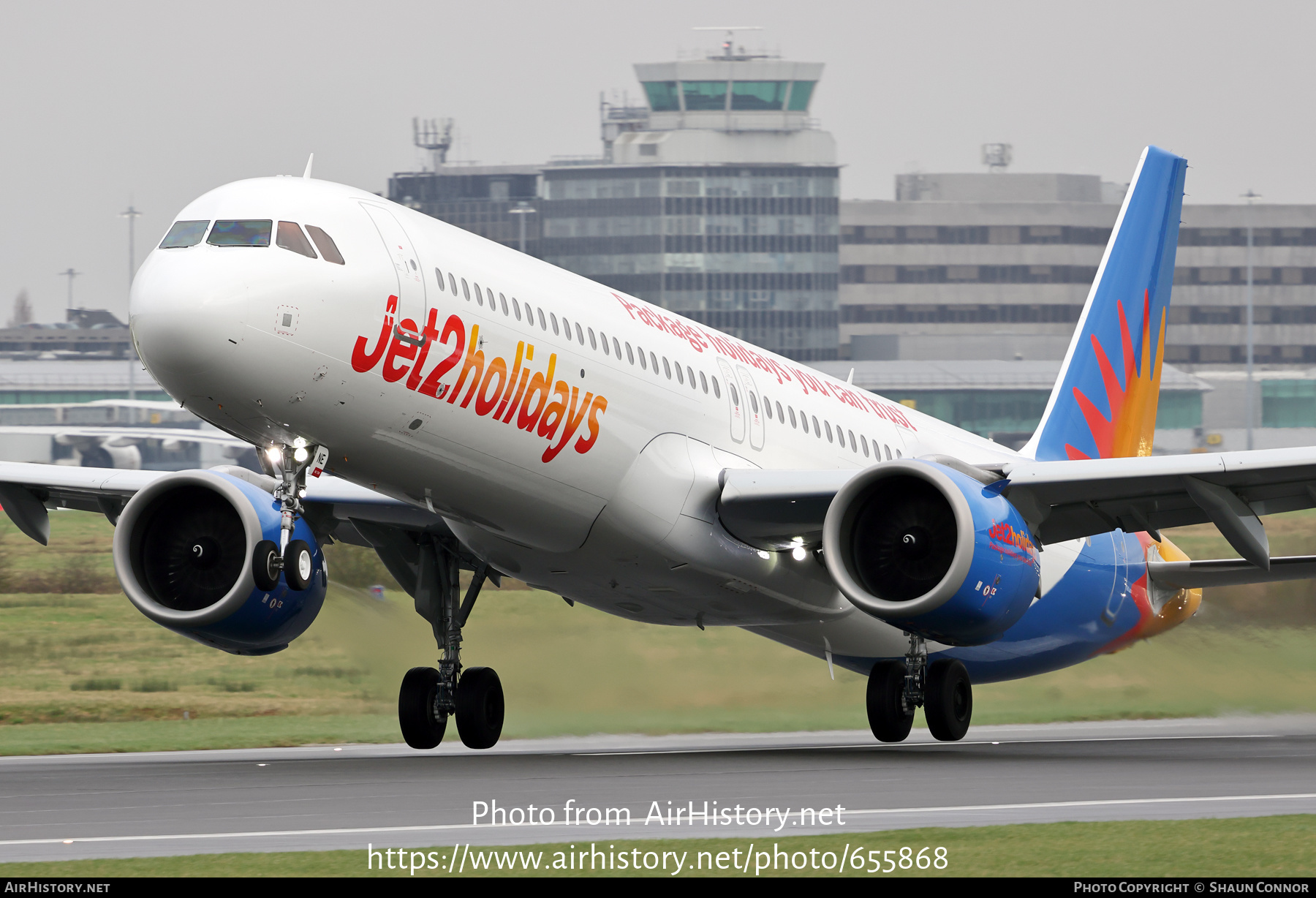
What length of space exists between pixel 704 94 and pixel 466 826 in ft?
542

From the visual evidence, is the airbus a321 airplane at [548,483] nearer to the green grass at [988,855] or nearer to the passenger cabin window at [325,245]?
the passenger cabin window at [325,245]

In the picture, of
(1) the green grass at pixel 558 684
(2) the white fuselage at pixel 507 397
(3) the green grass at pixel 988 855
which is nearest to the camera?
(3) the green grass at pixel 988 855

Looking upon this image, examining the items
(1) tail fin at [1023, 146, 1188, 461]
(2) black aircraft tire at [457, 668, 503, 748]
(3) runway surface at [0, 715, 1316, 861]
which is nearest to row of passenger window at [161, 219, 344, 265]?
(3) runway surface at [0, 715, 1316, 861]

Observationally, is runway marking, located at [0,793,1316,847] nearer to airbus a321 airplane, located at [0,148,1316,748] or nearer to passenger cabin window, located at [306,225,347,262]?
airbus a321 airplane, located at [0,148,1316,748]

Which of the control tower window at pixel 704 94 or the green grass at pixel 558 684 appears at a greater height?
the control tower window at pixel 704 94

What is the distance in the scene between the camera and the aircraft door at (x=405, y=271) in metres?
19.4

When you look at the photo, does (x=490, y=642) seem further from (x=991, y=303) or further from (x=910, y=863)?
(x=991, y=303)

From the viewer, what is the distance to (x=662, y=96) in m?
178

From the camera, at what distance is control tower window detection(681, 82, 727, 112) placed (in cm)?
17625

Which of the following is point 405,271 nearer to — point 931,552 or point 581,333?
point 581,333

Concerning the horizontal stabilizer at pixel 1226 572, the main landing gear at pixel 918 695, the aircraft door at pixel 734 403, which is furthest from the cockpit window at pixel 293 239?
the horizontal stabilizer at pixel 1226 572

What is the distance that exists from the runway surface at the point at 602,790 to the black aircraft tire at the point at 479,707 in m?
0.28

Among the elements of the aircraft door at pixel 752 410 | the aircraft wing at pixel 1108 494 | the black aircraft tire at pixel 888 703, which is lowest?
the black aircraft tire at pixel 888 703

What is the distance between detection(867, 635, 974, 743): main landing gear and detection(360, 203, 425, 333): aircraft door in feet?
30.2
